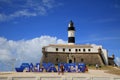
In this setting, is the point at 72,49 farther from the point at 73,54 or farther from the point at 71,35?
the point at 71,35

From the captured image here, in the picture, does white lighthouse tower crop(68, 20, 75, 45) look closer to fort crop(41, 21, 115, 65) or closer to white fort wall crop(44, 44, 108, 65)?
fort crop(41, 21, 115, 65)

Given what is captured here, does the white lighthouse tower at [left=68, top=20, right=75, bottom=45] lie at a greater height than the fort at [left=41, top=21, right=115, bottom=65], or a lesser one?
greater

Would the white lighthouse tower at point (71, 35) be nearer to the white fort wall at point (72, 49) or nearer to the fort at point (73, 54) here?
the fort at point (73, 54)

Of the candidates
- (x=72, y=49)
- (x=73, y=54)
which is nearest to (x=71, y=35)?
(x=72, y=49)

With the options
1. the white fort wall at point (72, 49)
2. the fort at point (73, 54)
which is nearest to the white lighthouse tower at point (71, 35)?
the fort at point (73, 54)

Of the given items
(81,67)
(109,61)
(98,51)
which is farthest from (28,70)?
(109,61)

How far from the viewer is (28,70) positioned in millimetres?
46281

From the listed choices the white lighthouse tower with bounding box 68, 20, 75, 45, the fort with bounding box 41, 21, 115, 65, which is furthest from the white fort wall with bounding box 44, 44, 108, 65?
the white lighthouse tower with bounding box 68, 20, 75, 45

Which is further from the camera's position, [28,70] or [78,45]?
[78,45]

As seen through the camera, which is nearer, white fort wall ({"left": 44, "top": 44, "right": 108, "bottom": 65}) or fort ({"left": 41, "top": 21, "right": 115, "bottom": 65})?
fort ({"left": 41, "top": 21, "right": 115, "bottom": 65})

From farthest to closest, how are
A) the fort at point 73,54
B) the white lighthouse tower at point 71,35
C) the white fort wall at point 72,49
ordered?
the white lighthouse tower at point 71,35 < the white fort wall at point 72,49 < the fort at point 73,54

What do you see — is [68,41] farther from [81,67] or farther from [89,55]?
[81,67]

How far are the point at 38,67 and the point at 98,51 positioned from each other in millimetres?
34105

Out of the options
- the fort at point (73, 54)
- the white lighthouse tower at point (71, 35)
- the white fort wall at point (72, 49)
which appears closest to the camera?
the fort at point (73, 54)
